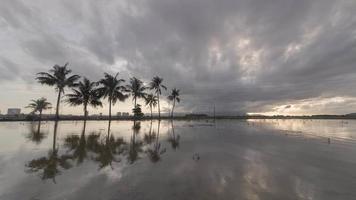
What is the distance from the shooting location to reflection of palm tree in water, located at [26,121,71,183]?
7884mm

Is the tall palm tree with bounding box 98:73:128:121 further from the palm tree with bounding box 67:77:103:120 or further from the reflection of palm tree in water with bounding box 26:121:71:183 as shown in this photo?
the reflection of palm tree in water with bounding box 26:121:71:183

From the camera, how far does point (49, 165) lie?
30.1ft

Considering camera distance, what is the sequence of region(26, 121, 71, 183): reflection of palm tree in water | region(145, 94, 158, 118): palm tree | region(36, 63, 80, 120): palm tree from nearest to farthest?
region(26, 121, 71, 183): reflection of palm tree in water < region(36, 63, 80, 120): palm tree < region(145, 94, 158, 118): palm tree

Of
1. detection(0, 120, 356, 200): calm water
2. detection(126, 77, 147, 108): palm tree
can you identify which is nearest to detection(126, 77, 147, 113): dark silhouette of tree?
detection(126, 77, 147, 108): palm tree

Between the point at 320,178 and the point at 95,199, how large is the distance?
924 cm

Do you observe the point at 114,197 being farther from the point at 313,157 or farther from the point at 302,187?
the point at 313,157

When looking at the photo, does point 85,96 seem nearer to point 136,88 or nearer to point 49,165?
point 136,88

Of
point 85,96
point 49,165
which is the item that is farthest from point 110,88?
point 49,165

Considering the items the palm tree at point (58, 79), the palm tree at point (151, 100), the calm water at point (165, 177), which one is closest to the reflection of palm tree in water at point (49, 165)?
the calm water at point (165, 177)

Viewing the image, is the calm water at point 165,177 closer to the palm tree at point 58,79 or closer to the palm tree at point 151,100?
the palm tree at point 58,79

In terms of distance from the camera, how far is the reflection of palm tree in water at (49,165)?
788 cm

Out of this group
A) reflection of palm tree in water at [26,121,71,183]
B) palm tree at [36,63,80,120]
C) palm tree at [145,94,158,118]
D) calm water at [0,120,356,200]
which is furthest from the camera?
palm tree at [145,94,158,118]

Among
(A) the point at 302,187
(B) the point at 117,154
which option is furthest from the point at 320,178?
(B) the point at 117,154

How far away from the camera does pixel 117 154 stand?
1209cm
